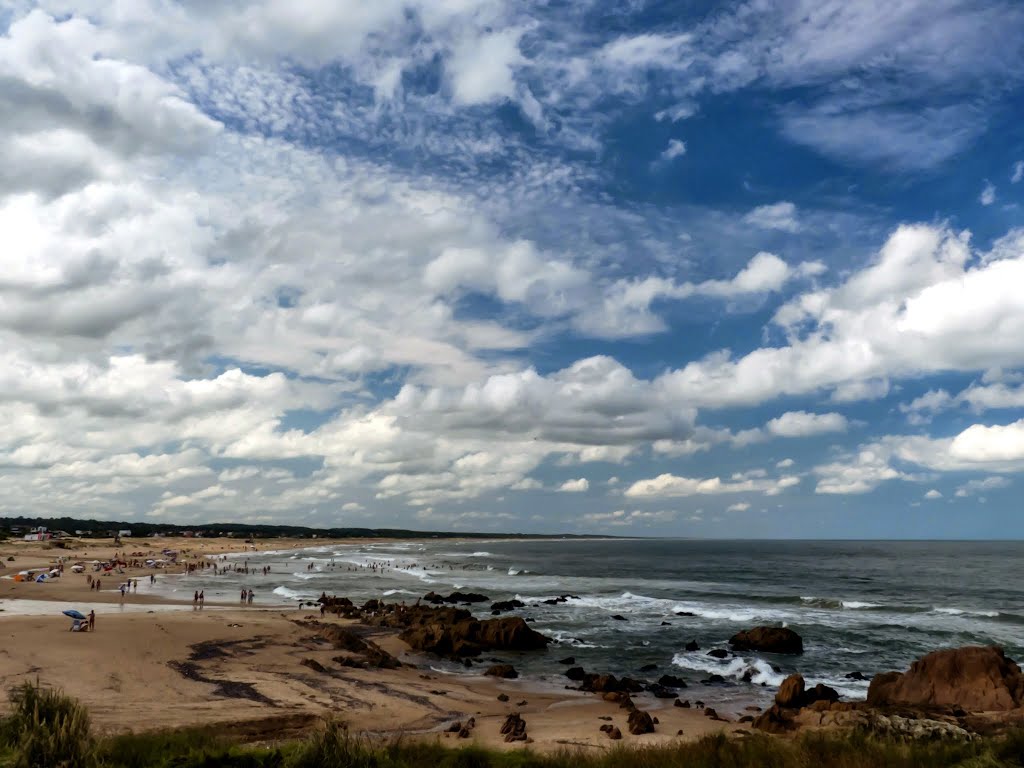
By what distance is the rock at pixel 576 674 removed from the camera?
28.3 metres

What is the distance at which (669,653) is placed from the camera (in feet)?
113

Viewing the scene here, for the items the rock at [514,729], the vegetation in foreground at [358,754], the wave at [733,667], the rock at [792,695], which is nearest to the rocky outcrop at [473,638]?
the wave at [733,667]

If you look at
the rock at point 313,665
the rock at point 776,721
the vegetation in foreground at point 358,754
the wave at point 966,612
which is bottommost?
the wave at point 966,612

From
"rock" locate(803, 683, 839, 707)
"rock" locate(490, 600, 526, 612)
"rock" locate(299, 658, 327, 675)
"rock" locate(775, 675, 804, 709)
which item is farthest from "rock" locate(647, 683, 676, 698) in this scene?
"rock" locate(490, 600, 526, 612)

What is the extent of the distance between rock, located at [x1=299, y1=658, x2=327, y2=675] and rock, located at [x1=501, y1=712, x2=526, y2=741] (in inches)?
396

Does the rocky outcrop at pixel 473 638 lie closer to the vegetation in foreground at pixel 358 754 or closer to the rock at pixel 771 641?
the rock at pixel 771 641

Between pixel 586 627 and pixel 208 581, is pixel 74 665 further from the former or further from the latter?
pixel 208 581

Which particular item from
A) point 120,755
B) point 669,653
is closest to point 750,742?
point 120,755

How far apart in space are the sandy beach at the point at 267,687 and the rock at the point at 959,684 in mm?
5575

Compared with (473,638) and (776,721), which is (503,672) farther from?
(776,721)

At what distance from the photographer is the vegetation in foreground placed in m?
10.0

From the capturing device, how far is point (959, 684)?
866 inches

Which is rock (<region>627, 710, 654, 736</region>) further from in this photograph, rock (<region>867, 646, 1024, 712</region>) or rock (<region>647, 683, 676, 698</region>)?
rock (<region>867, 646, 1024, 712</region>)

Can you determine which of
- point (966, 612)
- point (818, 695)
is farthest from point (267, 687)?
point (966, 612)
